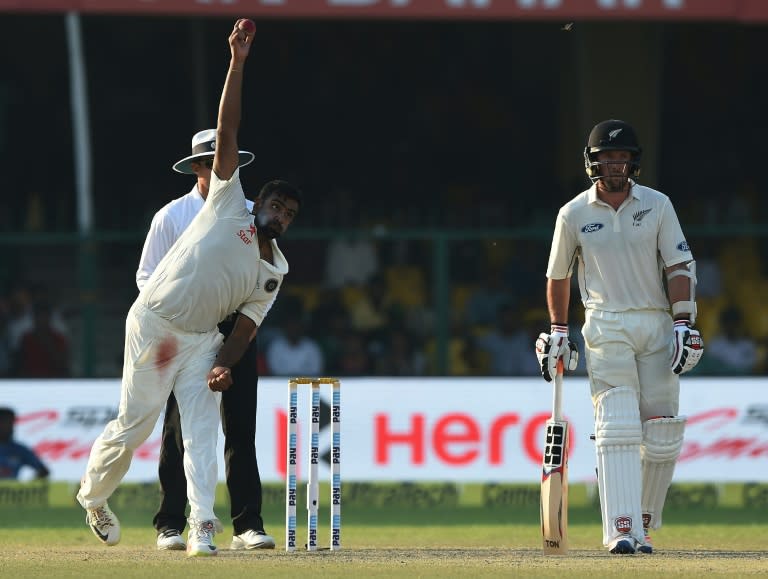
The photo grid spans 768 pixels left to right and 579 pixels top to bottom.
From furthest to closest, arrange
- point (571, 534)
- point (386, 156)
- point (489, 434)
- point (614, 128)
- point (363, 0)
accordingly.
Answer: point (386, 156) → point (363, 0) → point (489, 434) → point (571, 534) → point (614, 128)

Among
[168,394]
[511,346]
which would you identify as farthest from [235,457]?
[511,346]

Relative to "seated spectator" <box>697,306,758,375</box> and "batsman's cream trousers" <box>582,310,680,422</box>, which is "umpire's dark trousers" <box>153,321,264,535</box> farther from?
"seated spectator" <box>697,306,758,375</box>

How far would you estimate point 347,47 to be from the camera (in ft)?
62.1

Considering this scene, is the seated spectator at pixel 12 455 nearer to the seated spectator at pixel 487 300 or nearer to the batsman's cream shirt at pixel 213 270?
the seated spectator at pixel 487 300

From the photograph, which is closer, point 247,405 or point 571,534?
point 247,405

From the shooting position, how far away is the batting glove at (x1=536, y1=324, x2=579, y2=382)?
7.52m

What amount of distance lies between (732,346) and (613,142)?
18.9ft

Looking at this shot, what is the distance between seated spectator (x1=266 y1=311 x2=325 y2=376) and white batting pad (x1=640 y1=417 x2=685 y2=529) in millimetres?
4679

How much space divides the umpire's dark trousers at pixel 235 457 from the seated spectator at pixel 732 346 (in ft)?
18.5

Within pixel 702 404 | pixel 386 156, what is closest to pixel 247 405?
pixel 702 404

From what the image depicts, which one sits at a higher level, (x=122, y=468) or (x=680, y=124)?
(x=680, y=124)

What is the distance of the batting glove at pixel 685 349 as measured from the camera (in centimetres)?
729

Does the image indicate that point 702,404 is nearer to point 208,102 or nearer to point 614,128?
point 614,128

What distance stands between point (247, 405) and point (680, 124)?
39.8ft
